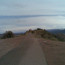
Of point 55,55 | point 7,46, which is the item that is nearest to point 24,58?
point 55,55

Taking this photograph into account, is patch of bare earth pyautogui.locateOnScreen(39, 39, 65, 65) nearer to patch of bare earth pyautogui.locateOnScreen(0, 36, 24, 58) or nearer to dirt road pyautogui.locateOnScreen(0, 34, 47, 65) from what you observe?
dirt road pyautogui.locateOnScreen(0, 34, 47, 65)

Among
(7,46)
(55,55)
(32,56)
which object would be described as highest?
(32,56)

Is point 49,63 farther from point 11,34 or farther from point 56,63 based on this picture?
point 11,34

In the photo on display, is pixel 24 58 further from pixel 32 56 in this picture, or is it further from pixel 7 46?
pixel 7 46

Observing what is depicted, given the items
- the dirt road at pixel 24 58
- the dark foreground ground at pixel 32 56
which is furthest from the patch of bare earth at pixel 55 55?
the dirt road at pixel 24 58

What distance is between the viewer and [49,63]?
46.5 feet

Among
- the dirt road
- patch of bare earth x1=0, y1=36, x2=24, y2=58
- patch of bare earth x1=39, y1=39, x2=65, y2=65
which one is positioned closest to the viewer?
the dirt road

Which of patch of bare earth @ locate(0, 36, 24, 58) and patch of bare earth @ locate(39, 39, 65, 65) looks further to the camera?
patch of bare earth @ locate(0, 36, 24, 58)

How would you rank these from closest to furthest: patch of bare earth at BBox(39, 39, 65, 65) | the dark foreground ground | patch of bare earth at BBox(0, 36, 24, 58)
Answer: the dark foreground ground
patch of bare earth at BBox(39, 39, 65, 65)
patch of bare earth at BBox(0, 36, 24, 58)

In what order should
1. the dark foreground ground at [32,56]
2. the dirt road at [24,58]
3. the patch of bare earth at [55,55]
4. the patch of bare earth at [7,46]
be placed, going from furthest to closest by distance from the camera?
1. the patch of bare earth at [7,46]
2. the patch of bare earth at [55,55]
3. the dark foreground ground at [32,56]
4. the dirt road at [24,58]

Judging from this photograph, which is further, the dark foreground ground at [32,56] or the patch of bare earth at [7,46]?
the patch of bare earth at [7,46]

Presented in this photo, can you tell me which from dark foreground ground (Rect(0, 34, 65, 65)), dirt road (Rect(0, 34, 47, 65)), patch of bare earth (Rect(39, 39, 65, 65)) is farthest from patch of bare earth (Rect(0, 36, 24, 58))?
patch of bare earth (Rect(39, 39, 65, 65))

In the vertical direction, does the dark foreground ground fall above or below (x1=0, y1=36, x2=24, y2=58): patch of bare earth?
above

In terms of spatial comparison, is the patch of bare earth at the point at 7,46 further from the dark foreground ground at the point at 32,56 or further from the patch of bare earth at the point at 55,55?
the patch of bare earth at the point at 55,55
